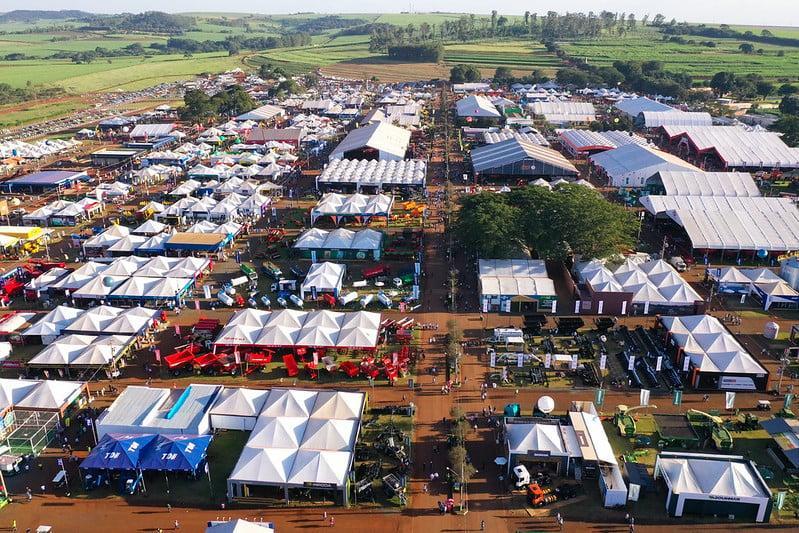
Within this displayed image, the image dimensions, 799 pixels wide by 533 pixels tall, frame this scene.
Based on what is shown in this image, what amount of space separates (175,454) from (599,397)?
16635 millimetres

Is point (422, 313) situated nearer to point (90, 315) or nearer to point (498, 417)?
point (498, 417)

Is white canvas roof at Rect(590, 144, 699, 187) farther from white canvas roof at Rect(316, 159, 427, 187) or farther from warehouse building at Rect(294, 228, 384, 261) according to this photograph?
warehouse building at Rect(294, 228, 384, 261)

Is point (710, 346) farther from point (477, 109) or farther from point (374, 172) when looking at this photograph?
point (477, 109)

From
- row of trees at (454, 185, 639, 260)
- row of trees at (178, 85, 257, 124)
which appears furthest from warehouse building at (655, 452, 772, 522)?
row of trees at (178, 85, 257, 124)

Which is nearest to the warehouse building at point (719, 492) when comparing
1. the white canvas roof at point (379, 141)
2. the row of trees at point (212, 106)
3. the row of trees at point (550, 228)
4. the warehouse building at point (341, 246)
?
the row of trees at point (550, 228)

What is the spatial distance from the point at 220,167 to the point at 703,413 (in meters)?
49.2

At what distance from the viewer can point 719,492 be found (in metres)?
19.4

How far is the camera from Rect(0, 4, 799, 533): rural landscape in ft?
66.6

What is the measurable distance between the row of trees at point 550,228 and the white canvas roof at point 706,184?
14.8 metres

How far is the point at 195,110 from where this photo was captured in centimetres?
8625

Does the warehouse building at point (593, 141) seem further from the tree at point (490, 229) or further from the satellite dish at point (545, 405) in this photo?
the satellite dish at point (545, 405)

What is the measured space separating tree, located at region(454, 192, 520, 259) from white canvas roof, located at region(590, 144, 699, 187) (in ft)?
73.2

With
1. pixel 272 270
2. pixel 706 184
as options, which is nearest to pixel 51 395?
pixel 272 270

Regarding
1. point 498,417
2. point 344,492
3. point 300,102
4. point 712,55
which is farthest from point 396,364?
point 712,55
